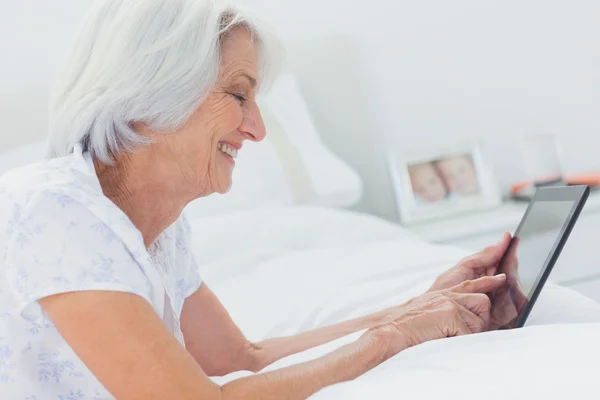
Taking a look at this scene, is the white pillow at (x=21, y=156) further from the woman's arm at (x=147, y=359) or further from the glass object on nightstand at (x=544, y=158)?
the glass object on nightstand at (x=544, y=158)

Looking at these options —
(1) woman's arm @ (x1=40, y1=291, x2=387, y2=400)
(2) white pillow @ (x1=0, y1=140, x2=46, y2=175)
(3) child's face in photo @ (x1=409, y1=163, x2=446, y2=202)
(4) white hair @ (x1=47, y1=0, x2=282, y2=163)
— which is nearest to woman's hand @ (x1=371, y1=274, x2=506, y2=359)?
(1) woman's arm @ (x1=40, y1=291, x2=387, y2=400)

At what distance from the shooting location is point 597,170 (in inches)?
109

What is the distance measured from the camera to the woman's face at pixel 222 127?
1035mm

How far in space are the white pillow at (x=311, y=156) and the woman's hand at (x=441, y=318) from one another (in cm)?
114

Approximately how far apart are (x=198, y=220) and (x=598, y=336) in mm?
1250

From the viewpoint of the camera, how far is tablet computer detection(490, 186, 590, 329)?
979mm

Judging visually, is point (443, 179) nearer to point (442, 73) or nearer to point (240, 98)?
point (442, 73)

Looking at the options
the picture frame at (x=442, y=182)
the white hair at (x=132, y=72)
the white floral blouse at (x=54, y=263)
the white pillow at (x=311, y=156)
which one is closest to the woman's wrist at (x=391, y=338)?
the white floral blouse at (x=54, y=263)

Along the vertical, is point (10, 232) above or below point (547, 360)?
above

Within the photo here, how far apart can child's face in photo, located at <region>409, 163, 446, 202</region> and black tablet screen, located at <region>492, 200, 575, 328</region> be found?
1.28 metres

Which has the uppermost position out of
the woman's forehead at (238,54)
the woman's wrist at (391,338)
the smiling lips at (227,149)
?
the woman's forehead at (238,54)

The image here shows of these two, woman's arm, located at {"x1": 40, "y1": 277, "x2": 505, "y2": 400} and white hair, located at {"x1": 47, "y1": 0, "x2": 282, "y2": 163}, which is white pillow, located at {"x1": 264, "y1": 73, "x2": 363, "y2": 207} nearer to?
white hair, located at {"x1": 47, "y1": 0, "x2": 282, "y2": 163}

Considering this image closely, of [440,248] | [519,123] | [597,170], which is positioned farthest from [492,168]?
[440,248]

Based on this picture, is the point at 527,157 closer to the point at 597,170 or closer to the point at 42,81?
the point at 597,170
